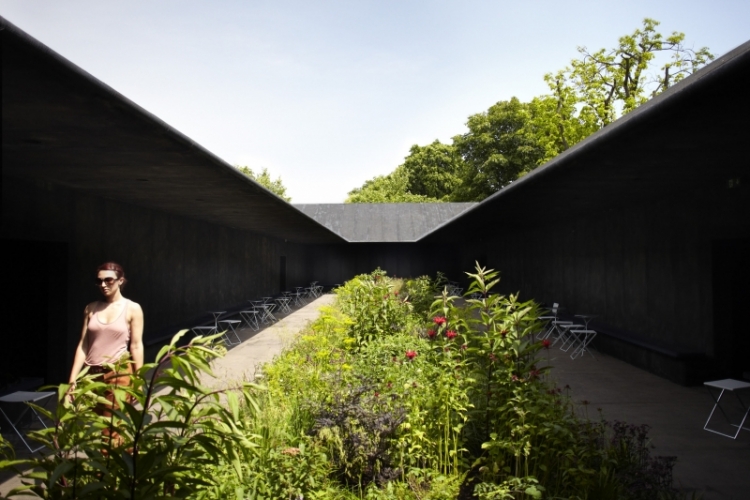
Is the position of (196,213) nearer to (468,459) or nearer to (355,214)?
(468,459)

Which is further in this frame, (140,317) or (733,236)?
(733,236)

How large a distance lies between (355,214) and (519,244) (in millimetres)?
12286

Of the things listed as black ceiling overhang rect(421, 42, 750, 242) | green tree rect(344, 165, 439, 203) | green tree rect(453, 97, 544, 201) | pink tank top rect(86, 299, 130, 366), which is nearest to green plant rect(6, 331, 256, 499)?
pink tank top rect(86, 299, 130, 366)

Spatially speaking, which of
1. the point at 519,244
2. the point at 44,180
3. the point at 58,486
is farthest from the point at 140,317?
the point at 519,244

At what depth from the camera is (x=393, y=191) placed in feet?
162

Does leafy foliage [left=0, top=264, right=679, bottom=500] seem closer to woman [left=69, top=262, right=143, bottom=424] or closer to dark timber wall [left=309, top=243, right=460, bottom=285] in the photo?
woman [left=69, top=262, right=143, bottom=424]

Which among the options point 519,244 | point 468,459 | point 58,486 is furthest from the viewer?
point 519,244

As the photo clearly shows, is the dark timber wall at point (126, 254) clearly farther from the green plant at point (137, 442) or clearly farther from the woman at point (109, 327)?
the green plant at point (137, 442)

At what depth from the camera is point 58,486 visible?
1880mm

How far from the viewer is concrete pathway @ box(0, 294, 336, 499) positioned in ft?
17.7

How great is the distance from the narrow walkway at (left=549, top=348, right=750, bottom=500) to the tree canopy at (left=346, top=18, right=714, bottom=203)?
20.7 metres

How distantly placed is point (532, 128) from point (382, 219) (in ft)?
46.7

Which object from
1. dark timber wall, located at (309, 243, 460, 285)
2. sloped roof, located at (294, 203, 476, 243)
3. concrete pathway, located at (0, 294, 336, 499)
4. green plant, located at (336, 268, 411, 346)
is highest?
sloped roof, located at (294, 203, 476, 243)

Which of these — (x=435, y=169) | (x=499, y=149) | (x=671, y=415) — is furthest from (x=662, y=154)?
(x=435, y=169)
